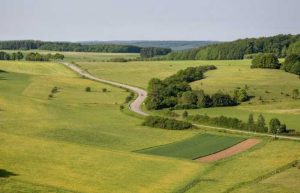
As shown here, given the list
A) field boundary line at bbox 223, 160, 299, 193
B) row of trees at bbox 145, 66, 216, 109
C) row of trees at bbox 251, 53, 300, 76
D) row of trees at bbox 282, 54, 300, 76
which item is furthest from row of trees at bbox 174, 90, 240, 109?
field boundary line at bbox 223, 160, 299, 193

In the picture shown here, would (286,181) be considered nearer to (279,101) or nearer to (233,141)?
(233,141)

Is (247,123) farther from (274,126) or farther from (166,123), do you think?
(166,123)

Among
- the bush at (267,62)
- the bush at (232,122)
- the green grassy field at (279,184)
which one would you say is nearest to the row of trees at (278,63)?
the bush at (267,62)

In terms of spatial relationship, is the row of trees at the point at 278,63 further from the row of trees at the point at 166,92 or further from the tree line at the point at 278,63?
the row of trees at the point at 166,92

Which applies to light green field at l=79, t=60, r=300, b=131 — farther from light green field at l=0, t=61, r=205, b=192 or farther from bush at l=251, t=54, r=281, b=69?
light green field at l=0, t=61, r=205, b=192

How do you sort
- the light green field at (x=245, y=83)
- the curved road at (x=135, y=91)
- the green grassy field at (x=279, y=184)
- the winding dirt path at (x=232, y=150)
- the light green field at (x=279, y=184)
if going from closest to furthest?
the light green field at (x=279, y=184) < the green grassy field at (x=279, y=184) < the winding dirt path at (x=232, y=150) < the light green field at (x=245, y=83) < the curved road at (x=135, y=91)

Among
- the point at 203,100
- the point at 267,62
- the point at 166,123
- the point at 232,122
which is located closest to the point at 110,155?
the point at 166,123
